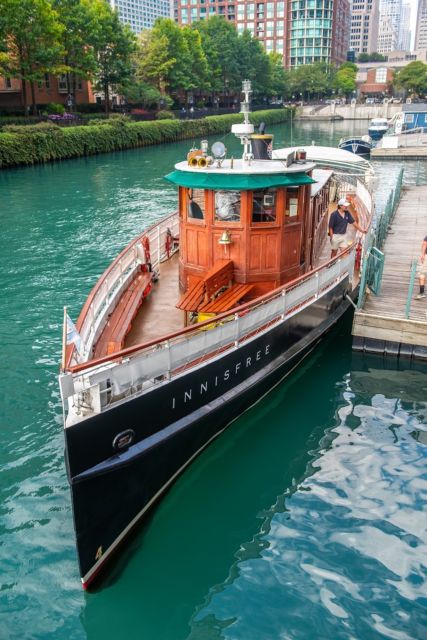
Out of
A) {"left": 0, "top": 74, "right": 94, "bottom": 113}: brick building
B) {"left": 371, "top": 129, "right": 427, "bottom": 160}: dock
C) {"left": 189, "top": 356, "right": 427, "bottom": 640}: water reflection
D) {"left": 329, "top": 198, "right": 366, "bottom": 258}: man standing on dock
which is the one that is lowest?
{"left": 189, "top": 356, "right": 427, "bottom": 640}: water reflection

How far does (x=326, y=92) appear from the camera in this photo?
547 feet

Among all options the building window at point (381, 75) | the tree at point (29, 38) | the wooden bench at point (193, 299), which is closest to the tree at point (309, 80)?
the building window at point (381, 75)

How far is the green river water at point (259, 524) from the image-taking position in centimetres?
773

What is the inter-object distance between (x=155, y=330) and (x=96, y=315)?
55.2 inches

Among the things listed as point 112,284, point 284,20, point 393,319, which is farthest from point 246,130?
point 284,20

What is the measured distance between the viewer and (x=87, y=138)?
5922 cm

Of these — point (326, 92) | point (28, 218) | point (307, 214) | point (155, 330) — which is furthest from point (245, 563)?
point (326, 92)

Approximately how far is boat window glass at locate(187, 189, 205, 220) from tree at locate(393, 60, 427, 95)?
514ft

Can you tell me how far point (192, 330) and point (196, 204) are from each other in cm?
401

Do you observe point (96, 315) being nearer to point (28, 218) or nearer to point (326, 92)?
point (28, 218)

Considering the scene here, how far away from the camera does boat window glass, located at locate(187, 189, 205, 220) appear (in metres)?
12.3

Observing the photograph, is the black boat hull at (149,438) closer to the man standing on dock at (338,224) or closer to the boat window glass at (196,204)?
the boat window glass at (196,204)

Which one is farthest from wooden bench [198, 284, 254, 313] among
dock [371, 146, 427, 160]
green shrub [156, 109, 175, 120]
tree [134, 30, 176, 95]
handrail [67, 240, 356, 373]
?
tree [134, 30, 176, 95]

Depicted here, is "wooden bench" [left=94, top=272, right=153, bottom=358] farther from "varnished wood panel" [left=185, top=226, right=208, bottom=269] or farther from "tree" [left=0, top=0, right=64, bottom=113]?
"tree" [left=0, top=0, right=64, bottom=113]
